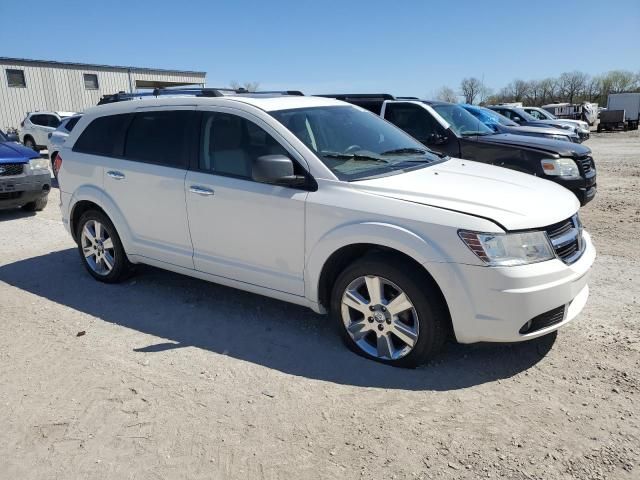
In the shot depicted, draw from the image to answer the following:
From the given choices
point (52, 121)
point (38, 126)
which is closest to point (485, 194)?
point (38, 126)

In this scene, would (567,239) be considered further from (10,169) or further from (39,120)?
(39,120)

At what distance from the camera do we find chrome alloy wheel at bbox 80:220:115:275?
212 inches

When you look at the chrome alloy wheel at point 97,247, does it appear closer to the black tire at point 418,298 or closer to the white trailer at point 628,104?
the black tire at point 418,298

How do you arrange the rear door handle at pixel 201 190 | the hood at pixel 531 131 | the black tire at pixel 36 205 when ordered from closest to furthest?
the rear door handle at pixel 201 190, the black tire at pixel 36 205, the hood at pixel 531 131

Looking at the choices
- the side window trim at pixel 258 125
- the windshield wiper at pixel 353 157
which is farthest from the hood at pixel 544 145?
the side window trim at pixel 258 125

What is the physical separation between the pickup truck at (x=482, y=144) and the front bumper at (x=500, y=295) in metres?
3.99

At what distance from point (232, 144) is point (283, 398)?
6.82ft

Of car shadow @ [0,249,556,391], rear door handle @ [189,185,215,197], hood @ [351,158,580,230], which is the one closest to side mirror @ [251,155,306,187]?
hood @ [351,158,580,230]

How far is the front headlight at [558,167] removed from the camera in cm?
744

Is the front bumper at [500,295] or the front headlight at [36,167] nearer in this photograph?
the front bumper at [500,295]

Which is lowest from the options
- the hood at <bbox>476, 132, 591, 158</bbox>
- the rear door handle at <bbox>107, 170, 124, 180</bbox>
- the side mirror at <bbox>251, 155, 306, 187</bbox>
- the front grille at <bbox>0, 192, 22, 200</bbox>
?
the front grille at <bbox>0, 192, 22, 200</bbox>

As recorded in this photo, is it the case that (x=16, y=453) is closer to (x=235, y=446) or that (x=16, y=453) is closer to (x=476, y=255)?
(x=235, y=446)

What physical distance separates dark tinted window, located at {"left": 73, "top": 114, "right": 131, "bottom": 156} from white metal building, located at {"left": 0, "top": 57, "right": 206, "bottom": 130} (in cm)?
2625

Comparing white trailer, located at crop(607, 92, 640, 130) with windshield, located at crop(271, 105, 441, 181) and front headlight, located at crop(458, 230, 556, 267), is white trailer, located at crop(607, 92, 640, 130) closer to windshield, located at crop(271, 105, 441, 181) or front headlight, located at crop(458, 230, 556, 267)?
windshield, located at crop(271, 105, 441, 181)
